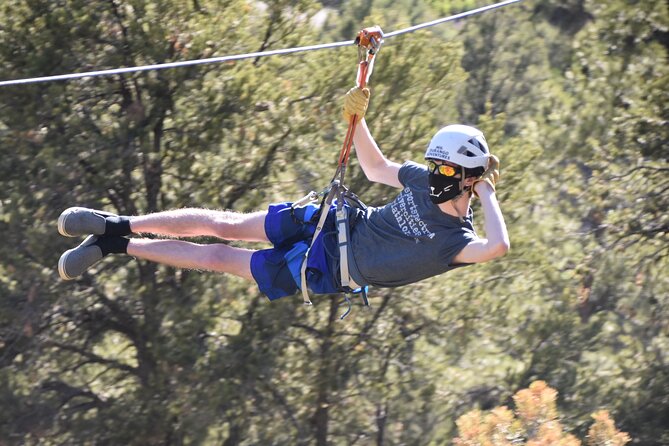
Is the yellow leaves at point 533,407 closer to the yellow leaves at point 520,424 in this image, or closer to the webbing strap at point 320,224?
the yellow leaves at point 520,424

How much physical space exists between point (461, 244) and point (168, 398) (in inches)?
197

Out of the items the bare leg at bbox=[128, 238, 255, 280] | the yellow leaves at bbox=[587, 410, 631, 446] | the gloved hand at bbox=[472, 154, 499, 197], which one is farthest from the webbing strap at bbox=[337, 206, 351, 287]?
the yellow leaves at bbox=[587, 410, 631, 446]

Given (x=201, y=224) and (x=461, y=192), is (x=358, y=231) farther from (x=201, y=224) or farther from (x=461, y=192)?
(x=201, y=224)

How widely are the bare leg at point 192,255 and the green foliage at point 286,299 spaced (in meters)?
3.56

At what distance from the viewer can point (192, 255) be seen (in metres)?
4.09

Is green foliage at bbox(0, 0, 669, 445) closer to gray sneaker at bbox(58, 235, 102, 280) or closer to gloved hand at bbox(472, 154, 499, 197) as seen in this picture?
gray sneaker at bbox(58, 235, 102, 280)

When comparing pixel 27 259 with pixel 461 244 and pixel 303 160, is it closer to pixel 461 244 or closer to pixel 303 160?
pixel 303 160

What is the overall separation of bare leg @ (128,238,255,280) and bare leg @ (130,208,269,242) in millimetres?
51

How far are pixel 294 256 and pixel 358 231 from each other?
280mm

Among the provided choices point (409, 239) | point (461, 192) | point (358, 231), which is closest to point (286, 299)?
point (358, 231)

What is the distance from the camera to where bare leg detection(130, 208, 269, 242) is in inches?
161

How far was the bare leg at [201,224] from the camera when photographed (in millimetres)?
4094

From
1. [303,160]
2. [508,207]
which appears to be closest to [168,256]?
[303,160]

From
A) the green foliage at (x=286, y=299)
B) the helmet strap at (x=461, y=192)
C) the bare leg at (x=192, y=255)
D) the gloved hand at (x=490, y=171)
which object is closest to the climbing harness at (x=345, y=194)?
the bare leg at (x=192, y=255)
